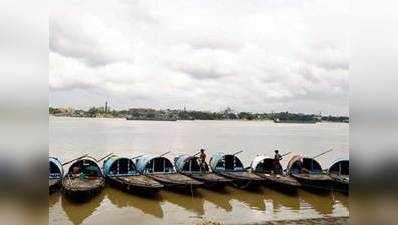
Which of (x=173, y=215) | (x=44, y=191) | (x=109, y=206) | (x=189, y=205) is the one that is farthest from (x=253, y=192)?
(x=44, y=191)

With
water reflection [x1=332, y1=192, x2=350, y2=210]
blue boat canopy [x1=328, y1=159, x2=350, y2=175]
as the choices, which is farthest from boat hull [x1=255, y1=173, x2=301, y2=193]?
blue boat canopy [x1=328, y1=159, x2=350, y2=175]

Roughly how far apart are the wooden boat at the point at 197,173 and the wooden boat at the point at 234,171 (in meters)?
0.42

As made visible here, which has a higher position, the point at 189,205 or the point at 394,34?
the point at 394,34

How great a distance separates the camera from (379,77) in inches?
62.9

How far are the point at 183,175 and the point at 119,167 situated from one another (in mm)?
2015

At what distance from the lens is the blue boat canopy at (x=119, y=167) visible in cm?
1281

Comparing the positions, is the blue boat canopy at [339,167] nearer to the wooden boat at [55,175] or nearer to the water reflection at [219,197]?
the water reflection at [219,197]

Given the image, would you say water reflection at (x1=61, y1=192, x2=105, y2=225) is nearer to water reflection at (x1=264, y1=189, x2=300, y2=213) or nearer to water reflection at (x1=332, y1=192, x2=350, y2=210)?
water reflection at (x1=264, y1=189, x2=300, y2=213)

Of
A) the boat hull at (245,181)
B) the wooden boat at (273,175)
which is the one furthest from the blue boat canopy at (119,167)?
the wooden boat at (273,175)

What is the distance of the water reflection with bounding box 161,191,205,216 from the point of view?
11096 mm

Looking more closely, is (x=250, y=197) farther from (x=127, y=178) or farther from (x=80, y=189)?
(x=80, y=189)

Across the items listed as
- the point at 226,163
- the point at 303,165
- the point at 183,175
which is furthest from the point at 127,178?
the point at 303,165

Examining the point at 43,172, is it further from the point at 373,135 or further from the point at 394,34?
the point at 394,34

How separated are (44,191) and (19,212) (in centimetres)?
13
